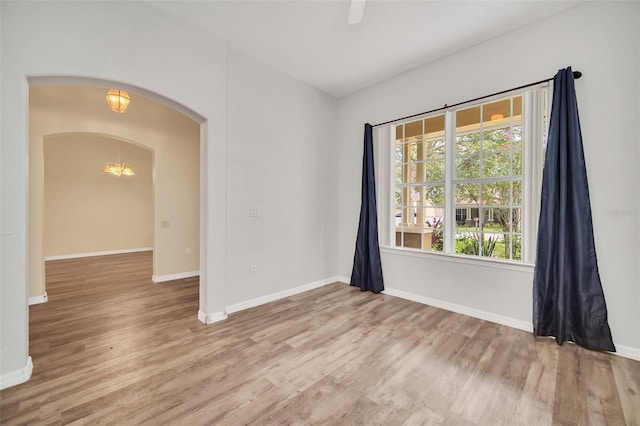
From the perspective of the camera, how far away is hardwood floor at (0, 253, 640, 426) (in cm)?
161

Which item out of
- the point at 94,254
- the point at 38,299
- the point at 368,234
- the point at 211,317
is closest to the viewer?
the point at 211,317

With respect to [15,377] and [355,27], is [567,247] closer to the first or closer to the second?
[355,27]

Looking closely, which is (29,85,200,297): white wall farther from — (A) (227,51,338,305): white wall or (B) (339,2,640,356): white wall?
(B) (339,2,640,356): white wall

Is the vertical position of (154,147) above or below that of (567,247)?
above

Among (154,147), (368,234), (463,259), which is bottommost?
(463,259)

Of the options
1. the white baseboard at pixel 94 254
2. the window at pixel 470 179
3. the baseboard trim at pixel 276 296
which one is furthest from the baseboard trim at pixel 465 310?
the white baseboard at pixel 94 254

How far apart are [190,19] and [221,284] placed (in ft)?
9.08

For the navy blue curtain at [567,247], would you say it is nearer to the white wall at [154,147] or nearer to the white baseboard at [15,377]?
the white baseboard at [15,377]

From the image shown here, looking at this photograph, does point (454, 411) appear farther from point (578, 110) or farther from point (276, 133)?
point (276, 133)

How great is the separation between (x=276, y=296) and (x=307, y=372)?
1669 millimetres

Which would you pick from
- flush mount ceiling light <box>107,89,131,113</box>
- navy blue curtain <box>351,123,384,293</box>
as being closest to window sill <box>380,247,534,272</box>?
navy blue curtain <box>351,123,384,293</box>

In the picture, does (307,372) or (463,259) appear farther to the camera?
(463,259)

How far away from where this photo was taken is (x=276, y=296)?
3621 millimetres

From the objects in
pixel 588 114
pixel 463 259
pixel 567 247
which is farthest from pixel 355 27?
pixel 567 247
